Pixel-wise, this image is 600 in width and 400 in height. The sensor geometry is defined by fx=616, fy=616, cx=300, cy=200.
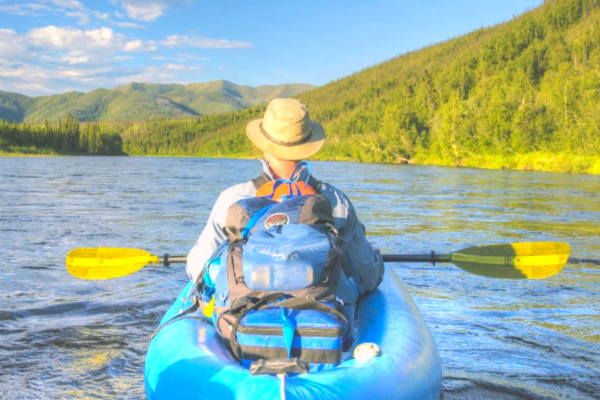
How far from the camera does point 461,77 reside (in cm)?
8850

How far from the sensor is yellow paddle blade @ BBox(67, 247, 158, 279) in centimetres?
544

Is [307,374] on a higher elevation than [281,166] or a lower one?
lower

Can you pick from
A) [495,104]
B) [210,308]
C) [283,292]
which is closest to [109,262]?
[210,308]

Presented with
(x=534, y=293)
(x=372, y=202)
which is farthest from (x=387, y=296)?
(x=372, y=202)

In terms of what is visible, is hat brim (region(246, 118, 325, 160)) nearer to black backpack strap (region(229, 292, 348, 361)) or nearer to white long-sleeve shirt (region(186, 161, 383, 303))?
white long-sleeve shirt (region(186, 161, 383, 303))

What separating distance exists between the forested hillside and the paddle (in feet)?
123

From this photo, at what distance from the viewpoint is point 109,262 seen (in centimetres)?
549

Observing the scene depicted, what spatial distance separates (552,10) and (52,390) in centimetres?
11017

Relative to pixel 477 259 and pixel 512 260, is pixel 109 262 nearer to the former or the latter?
pixel 477 259

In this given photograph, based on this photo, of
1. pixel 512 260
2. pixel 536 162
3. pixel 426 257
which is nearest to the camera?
pixel 512 260

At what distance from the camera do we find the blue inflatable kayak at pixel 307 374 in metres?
2.63

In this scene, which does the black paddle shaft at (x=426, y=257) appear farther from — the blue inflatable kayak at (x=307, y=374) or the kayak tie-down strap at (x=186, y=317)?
the kayak tie-down strap at (x=186, y=317)

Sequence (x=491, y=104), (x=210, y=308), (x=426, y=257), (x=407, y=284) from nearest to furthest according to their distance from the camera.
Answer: (x=210, y=308), (x=426, y=257), (x=407, y=284), (x=491, y=104)

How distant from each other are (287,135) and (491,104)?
61.3 m
